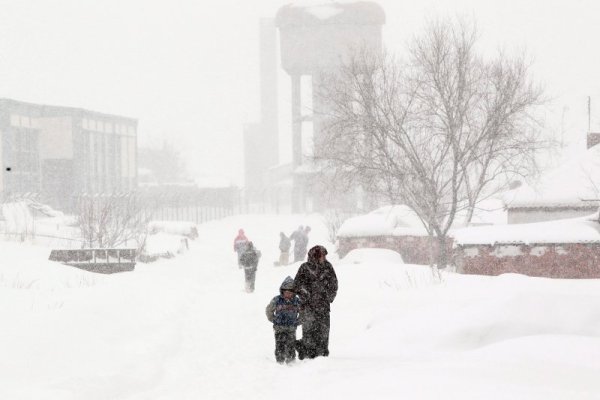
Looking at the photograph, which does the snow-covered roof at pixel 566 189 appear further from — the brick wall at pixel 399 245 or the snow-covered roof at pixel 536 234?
the brick wall at pixel 399 245

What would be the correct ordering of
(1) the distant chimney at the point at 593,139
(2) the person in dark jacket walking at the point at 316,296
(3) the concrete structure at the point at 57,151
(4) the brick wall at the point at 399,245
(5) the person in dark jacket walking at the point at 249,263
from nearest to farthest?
(2) the person in dark jacket walking at the point at 316,296
(5) the person in dark jacket walking at the point at 249,263
(1) the distant chimney at the point at 593,139
(4) the brick wall at the point at 399,245
(3) the concrete structure at the point at 57,151

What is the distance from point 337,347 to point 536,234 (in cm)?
979

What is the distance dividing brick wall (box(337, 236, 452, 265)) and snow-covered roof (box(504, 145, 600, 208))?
3.78 meters

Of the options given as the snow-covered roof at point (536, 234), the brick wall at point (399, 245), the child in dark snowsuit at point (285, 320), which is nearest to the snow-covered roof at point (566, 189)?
the snow-covered roof at point (536, 234)

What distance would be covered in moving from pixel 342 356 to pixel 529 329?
243 cm

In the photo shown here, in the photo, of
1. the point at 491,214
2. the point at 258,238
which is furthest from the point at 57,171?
the point at 491,214

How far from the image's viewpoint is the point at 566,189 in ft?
81.5

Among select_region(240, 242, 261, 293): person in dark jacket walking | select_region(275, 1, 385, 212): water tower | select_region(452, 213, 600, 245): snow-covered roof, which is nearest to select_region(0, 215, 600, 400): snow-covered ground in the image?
select_region(240, 242, 261, 293): person in dark jacket walking

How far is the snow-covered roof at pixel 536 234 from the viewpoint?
19516mm

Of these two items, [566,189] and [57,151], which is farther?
[57,151]

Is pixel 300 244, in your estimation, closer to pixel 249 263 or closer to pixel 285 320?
pixel 249 263

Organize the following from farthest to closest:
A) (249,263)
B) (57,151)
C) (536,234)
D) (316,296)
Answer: (57,151) → (536,234) → (249,263) → (316,296)

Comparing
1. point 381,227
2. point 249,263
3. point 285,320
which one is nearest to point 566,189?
point 381,227

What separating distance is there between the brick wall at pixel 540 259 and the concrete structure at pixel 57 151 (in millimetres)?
39852
